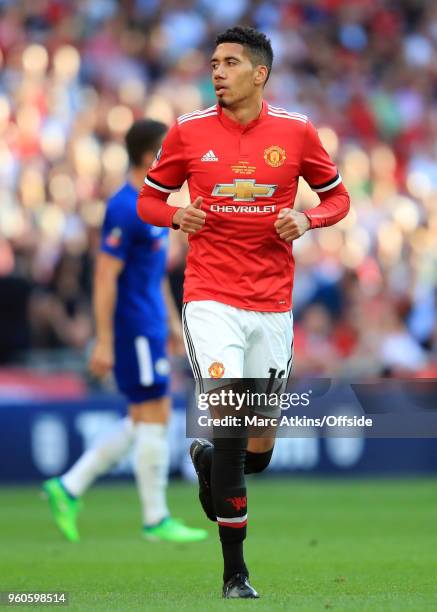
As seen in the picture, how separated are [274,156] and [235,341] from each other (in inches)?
35.2

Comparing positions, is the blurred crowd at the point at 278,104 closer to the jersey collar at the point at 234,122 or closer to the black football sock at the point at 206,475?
the black football sock at the point at 206,475

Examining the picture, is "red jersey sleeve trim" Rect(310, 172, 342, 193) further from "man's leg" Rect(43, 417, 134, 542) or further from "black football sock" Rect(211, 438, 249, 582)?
"man's leg" Rect(43, 417, 134, 542)

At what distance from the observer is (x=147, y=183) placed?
23.1ft

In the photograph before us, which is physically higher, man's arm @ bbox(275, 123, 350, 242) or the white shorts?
man's arm @ bbox(275, 123, 350, 242)

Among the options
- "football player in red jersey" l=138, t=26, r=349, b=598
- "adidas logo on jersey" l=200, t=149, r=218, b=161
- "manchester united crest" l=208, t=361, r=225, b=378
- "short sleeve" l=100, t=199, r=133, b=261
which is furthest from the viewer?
"short sleeve" l=100, t=199, r=133, b=261

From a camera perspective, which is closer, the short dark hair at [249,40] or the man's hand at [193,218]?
the man's hand at [193,218]

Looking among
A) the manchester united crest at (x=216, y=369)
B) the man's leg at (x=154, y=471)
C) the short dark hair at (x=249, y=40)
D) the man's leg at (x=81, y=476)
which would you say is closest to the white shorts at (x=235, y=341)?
the manchester united crest at (x=216, y=369)

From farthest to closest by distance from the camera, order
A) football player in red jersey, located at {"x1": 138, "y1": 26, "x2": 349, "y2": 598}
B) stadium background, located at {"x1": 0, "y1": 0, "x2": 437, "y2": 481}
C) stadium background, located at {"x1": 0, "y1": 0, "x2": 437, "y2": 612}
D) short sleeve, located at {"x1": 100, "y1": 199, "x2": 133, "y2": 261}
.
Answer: stadium background, located at {"x1": 0, "y1": 0, "x2": 437, "y2": 481}, short sleeve, located at {"x1": 100, "y1": 199, "x2": 133, "y2": 261}, stadium background, located at {"x1": 0, "y1": 0, "x2": 437, "y2": 612}, football player in red jersey, located at {"x1": 138, "y1": 26, "x2": 349, "y2": 598}

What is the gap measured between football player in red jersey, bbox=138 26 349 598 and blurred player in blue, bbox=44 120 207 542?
254cm

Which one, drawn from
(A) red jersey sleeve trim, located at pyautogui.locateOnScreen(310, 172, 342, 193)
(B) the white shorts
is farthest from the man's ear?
(B) the white shorts

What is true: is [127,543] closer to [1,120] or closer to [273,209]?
[273,209]

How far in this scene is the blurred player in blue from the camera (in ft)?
31.2

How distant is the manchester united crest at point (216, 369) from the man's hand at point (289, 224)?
650 mm

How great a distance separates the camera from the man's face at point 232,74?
6828 mm
